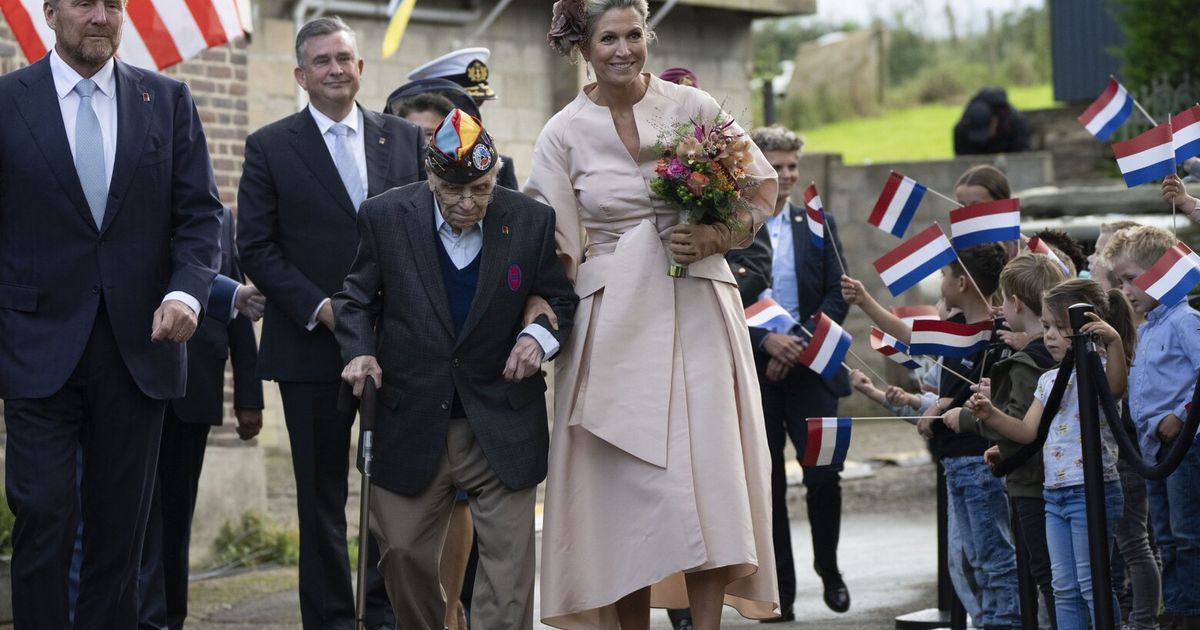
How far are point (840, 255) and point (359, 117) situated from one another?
2.71m

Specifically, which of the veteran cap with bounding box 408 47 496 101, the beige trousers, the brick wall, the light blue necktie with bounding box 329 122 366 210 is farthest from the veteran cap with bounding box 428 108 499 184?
the brick wall

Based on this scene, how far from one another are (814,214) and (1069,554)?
8.21 ft

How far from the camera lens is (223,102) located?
10539 mm

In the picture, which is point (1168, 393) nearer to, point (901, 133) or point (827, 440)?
point (827, 440)

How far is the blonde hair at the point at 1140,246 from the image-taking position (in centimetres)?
654

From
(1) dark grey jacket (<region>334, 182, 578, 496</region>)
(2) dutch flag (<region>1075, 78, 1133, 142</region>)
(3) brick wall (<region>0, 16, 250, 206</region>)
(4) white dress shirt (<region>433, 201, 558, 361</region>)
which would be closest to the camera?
(1) dark grey jacket (<region>334, 182, 578, 496</region>)

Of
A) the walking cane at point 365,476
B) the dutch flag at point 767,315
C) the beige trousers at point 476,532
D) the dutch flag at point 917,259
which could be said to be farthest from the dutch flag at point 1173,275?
the walking cane at point 365,476

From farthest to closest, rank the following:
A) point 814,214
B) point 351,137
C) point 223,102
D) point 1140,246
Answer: point 223,102, point 814,214, point 351,137, point 1140,246

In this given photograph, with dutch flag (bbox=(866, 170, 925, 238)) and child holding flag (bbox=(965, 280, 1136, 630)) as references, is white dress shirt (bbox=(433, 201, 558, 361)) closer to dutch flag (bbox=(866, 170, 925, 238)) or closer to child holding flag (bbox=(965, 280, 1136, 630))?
child holding flag (bbox=(965, 280, 1136, 630))

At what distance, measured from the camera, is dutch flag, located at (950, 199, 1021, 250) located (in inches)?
269

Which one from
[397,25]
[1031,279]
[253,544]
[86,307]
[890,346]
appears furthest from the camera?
[397,25]

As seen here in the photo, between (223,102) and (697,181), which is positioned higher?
(223,102)

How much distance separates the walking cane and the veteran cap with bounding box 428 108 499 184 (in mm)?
712

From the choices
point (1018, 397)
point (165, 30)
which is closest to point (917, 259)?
point (1018, 397)
